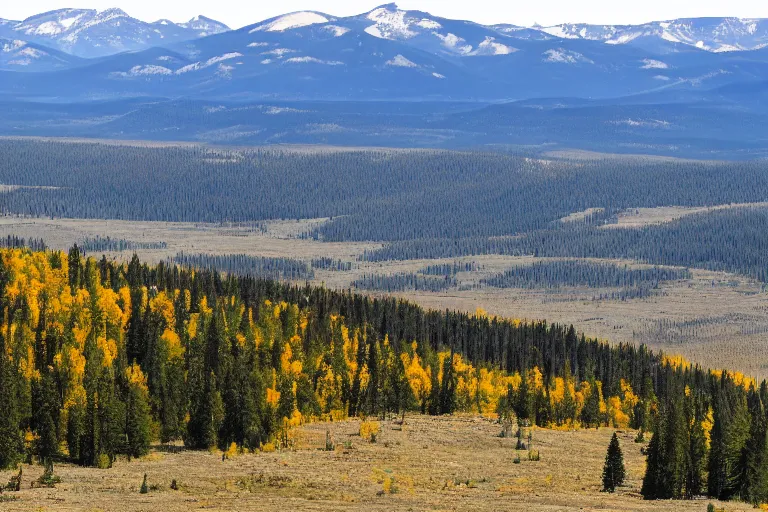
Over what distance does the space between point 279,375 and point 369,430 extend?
74.6 feet

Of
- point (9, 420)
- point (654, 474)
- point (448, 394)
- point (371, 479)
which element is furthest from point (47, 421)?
point (448, 394)

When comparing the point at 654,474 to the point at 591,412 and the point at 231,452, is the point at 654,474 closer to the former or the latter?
the point at 231,452

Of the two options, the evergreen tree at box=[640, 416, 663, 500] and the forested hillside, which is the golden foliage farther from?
the evergreen tree at box=[640, 416, 663, 500]

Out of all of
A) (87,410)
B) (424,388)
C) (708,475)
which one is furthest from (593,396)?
(87,410)

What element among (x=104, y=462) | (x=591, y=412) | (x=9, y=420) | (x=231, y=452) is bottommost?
(x=591, y=412)

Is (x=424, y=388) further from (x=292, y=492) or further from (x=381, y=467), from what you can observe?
(x=292, y=492)

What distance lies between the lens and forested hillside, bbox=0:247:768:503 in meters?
90.8

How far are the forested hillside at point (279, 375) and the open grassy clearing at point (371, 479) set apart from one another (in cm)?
386

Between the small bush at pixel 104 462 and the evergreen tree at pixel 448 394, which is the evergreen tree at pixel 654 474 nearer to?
the small bush at pixel 104 462

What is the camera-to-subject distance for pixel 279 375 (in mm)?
121750

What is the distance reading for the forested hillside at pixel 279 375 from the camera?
90750 mm

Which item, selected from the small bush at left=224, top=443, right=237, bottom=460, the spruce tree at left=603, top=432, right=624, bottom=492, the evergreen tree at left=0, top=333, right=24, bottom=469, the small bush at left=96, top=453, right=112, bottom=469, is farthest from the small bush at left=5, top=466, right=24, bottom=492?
the spruce tree at left=603, top=432, right=624, bottom=492

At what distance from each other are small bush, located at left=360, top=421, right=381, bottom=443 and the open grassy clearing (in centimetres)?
62

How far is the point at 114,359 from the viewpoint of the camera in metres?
120
